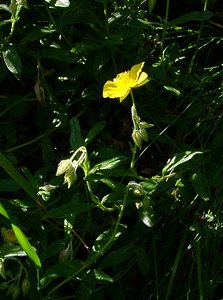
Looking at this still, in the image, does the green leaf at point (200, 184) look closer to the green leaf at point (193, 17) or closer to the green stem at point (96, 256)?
the green stem at point (96, 256)

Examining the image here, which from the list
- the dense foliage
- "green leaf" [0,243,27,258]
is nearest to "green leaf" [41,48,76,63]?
the dense foliage

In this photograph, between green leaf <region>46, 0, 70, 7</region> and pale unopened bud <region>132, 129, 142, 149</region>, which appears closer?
pale unopened bud <region>132, 129, 142, 149</region>

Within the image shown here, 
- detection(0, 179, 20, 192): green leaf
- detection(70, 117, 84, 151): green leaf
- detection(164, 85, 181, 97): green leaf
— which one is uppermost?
detection(70, 117, 84, 151): green leaf

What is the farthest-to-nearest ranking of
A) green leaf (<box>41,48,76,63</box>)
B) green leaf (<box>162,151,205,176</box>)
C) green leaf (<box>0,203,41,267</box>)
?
1. green leaf (<box>41,48,76,63</box>)
2. green leaf (<box>162,151,205,176</box>)
3. green leaf (<box>0,203,41,267</box>)

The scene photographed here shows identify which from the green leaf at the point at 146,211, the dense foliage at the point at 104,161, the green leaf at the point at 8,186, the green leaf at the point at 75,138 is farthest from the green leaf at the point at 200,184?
the green leaf at the point at 8,186

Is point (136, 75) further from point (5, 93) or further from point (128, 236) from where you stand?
point (5, 93)

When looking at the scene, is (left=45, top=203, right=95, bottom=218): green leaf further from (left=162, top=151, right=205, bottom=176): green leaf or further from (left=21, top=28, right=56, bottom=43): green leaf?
(left=21, top=28, right=56, bottom=43): green leaf

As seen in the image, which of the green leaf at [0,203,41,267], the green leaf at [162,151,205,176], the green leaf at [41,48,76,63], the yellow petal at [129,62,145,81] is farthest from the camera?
the green leaf at [41,48,76,63]

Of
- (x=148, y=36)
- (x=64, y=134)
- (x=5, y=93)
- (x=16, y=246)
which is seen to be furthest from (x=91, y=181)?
(x=148, y=36)
